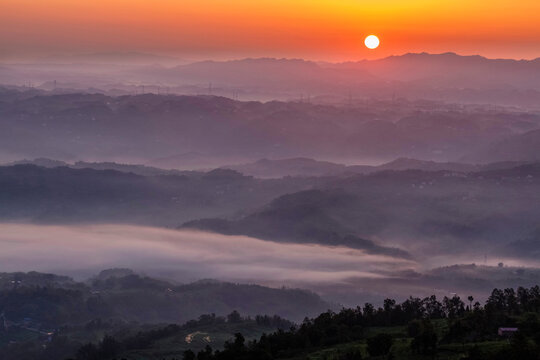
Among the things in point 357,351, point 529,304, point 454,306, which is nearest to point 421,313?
point 454,306

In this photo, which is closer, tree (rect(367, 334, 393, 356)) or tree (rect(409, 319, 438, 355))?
tree (rect(409, 319, 438, 355))

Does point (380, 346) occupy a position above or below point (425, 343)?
below

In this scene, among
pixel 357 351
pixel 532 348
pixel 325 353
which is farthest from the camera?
pixel 325 353

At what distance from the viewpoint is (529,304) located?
18525 cm

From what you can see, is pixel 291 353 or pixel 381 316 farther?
pixel 381 316

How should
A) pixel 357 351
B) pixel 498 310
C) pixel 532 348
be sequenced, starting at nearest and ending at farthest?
pixel 532 348 < pixel 357 351 < pixel 498 310

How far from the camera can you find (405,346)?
502ft

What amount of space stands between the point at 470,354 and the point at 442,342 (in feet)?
65.0

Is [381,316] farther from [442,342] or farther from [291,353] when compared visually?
[442,342]

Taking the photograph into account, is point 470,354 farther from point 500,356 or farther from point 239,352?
point 239,352

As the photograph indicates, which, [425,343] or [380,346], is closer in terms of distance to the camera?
[425,343]

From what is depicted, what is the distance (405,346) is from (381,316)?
152ft

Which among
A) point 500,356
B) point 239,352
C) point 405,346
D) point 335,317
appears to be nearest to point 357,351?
point 405,346

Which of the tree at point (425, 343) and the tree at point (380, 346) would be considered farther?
the tree at point (380, 346)
